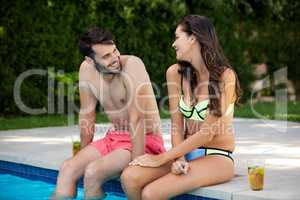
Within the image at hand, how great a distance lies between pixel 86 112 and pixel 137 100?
51cm

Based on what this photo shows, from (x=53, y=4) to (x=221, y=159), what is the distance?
762 centimetres

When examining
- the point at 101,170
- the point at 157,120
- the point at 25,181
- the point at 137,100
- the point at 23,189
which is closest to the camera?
the point at 101,170

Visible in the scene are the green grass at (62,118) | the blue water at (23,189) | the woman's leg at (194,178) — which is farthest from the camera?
the green grass at (62,118)

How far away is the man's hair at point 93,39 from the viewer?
5297mm

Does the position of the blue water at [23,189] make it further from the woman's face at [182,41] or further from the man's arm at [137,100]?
the woman's face at [182,41]

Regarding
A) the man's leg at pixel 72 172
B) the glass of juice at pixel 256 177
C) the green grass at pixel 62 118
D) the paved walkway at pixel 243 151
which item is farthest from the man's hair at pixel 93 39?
the green grass at pixel 62 118

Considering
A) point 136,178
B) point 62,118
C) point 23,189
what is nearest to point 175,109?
point 136,178

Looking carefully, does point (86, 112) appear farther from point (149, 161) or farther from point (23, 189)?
point (23, 189)

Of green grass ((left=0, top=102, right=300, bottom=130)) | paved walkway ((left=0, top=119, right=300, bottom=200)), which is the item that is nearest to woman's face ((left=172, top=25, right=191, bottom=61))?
paved walkway ((left=0, top=119, right=300, bottom=200))

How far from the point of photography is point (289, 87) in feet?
48.6

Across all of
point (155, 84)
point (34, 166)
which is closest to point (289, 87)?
point (155, 84)

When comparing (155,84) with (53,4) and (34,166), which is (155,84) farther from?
(34,166)

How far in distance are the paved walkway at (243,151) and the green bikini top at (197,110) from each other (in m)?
0.54

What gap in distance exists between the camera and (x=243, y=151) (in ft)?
23.8
